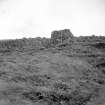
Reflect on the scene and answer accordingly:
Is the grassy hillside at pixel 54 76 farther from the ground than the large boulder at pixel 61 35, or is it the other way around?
the large boulder at pixel 61 35

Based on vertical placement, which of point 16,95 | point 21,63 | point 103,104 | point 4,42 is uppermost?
point 4,42

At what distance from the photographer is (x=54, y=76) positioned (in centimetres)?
1052

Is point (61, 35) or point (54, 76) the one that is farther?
point (61, 35)

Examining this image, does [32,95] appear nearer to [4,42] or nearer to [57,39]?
[4,42]

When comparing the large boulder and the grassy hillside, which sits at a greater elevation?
the large boulder

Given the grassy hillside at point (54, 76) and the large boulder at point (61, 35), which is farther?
the large boulder at point (61, 35)

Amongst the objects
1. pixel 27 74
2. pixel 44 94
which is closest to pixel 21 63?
pixel 27 74

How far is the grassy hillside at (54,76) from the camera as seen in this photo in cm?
828

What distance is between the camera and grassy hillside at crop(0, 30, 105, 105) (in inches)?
326

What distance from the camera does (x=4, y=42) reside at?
17.6 m

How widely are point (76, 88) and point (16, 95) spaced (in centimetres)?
329

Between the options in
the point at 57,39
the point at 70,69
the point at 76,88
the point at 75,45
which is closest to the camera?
the point at 76,88

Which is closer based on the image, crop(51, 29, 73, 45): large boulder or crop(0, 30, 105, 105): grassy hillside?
crop(0, 30, 105, 105): grassy hillside

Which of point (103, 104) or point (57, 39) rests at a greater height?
point (57, 39)
